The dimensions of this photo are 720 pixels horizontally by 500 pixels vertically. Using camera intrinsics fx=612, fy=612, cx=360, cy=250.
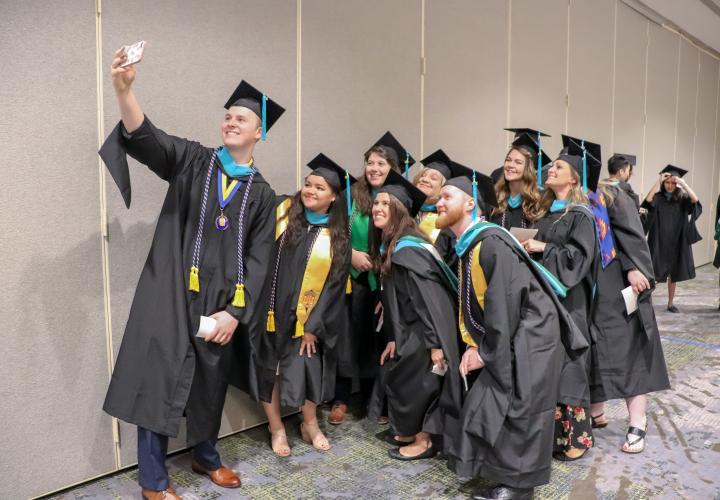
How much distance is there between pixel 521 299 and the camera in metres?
2.77

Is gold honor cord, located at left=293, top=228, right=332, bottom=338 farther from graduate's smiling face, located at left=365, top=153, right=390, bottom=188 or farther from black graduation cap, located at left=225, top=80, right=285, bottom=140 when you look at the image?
black graduation cap, located at left=225, top=80, right=285, bottom=140

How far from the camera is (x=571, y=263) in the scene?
10.7 ft

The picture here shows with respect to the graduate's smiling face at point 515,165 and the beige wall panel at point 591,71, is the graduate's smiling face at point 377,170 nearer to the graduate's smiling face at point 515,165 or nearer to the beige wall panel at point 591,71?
the graduate's smiling face at point 515,165

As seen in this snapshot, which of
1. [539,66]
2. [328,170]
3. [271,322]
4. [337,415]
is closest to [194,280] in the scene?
[271,322]

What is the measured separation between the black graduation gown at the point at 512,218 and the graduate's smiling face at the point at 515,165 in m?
0.19

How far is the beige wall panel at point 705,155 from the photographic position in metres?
11.4

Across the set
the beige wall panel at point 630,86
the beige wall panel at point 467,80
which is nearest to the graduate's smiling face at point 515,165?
the beige wall panel at point 467,80

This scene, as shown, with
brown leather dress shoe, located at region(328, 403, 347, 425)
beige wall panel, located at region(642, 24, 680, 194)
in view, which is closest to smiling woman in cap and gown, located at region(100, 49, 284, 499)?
brown leather dress shoe, located at region(328, 403, 347, 425)

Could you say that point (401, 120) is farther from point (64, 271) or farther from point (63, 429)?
point (63, 429)

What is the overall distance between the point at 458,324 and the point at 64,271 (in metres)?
1.96

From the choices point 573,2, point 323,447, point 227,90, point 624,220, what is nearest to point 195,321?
point 323,447

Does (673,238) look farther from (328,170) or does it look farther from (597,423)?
(328,170)

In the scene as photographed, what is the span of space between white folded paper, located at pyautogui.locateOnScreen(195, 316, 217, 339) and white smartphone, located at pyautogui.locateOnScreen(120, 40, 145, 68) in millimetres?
1052

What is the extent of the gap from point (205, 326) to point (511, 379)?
137cm
